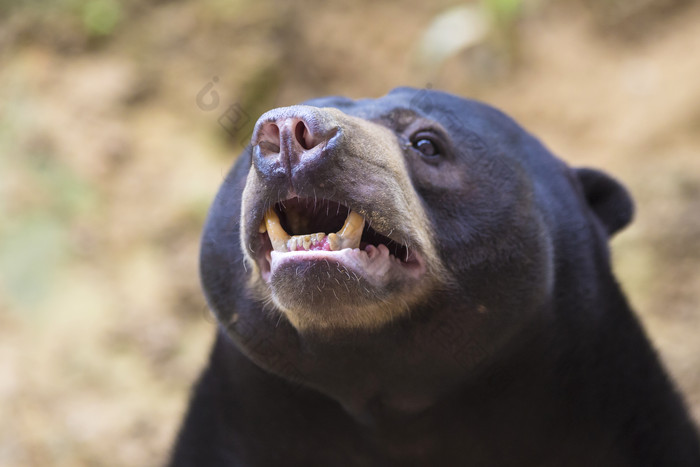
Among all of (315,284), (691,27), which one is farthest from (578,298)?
(691,27)

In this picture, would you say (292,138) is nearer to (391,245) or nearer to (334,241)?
(334,241)

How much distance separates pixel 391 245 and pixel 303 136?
1.44 feet

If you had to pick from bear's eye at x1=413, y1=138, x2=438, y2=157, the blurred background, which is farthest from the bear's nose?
the blurred background

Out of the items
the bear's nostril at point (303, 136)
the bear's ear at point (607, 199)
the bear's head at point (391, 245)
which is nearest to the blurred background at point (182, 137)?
the bear's ear at point (607, 199)

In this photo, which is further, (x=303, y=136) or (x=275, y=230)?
(x=275, y=230)

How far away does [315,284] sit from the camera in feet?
6.96

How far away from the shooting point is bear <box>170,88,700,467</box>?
2.18 metres

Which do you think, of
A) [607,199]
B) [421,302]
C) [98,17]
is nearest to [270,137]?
[421,302]

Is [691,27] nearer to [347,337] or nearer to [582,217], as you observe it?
[582,217]

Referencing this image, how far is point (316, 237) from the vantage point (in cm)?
217

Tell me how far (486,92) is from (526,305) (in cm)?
512

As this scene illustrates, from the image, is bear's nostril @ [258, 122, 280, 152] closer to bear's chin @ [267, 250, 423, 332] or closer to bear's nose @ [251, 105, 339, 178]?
bear's nose @ [251, 105, 339, 178]

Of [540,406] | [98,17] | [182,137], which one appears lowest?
[540,406]

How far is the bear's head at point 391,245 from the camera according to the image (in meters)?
2.13
